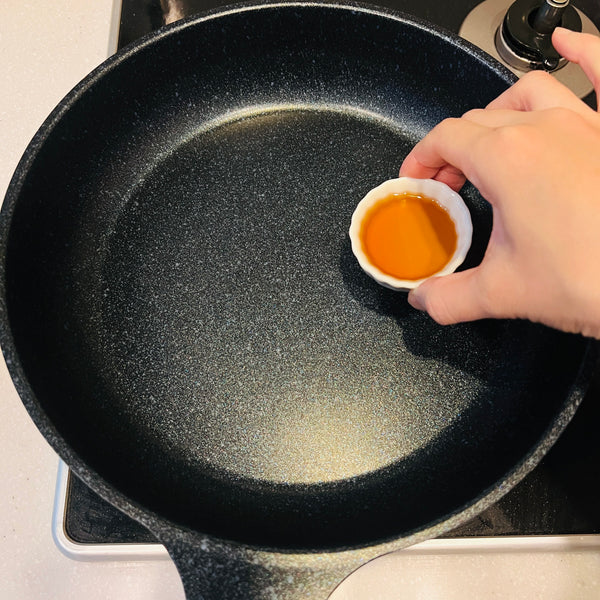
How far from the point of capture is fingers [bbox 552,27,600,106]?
64cm

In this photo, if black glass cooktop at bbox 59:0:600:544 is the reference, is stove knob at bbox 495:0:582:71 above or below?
above

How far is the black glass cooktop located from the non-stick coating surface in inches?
2.3

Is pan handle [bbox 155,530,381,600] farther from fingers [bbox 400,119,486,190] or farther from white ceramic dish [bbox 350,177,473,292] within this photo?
fingers [bbox 400,119,486,190]

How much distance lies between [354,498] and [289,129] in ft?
1.80

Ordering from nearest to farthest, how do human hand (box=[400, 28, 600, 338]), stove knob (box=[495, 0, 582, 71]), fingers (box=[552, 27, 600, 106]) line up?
human hand (box=[400, 28, 600, 338]) → fingers (box=[552, 27, 600, 106]) → stove knob (box=[495, 0, 582, 71])

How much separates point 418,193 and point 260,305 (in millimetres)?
263

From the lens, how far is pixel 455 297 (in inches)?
23.9

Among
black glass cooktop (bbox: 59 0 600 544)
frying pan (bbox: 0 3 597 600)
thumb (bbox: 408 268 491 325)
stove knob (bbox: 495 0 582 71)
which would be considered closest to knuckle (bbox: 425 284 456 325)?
thumb (bbox: 408 268 491 325)

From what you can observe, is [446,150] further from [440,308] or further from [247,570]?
[247,570]

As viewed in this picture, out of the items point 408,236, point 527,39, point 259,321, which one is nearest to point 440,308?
point 408,236

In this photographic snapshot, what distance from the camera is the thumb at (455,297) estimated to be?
594 mm

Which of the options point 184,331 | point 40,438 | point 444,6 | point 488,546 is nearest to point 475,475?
point 488,546

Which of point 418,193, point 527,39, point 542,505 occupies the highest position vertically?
point 527,39

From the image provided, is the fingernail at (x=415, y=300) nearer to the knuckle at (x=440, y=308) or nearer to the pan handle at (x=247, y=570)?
the knuckle at (x=440, y=308)
